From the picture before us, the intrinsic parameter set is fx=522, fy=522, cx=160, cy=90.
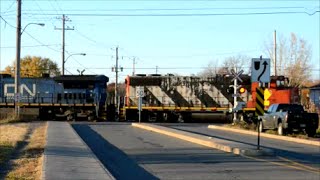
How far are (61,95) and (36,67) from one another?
59.9 m

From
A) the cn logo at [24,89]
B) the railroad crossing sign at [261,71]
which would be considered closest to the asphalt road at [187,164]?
the railroad crossing sign at [261,71]

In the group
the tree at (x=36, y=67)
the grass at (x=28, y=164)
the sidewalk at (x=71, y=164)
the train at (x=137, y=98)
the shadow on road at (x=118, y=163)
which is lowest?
the shadow on road at (x=118, y=163)

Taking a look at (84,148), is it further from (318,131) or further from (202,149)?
(318,131)

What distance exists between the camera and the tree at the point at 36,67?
347 ft

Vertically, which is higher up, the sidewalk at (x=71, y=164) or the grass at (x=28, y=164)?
the sidewalk at (x=71, y=164)

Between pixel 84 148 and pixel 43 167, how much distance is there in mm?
5569

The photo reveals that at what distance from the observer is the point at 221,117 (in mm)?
49312

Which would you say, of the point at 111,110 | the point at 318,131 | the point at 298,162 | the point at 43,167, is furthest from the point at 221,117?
the point at 43,167

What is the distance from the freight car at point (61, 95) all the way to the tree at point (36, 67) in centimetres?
5267

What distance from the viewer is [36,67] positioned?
356 feet

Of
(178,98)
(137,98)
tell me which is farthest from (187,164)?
(178,98)

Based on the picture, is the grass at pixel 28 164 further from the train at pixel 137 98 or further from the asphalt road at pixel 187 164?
the train at pixel 137 98

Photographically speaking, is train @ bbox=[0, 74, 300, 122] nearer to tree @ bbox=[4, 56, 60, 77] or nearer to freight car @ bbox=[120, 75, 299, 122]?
freight car @ bbox=[120, 75, 299, 122]

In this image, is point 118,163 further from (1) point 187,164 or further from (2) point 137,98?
(2) point 137,98
